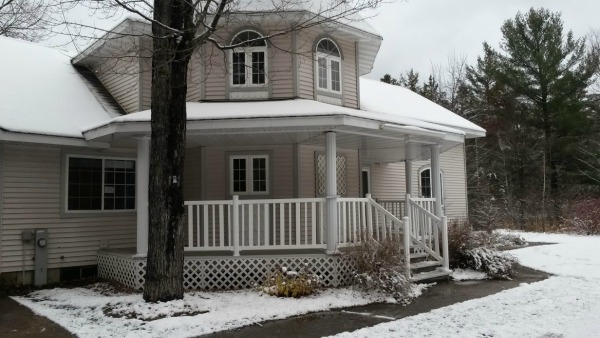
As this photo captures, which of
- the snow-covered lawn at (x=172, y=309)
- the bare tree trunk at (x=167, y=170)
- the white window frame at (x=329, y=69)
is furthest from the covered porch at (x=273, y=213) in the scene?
the white window frame at (x=329, y=69)

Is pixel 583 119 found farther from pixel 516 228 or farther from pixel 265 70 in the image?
pixel 265 70

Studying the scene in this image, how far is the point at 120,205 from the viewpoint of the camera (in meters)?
11.2

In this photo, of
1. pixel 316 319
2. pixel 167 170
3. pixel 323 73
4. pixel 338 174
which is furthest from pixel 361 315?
pixel 323 73

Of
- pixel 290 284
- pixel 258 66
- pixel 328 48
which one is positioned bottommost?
pixel 290 284

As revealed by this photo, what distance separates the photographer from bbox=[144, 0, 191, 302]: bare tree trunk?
23.7 ft

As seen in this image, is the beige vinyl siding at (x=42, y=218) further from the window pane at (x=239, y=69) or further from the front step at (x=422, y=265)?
the front step at (x=422, y=265)

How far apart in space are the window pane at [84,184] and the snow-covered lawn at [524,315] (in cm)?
705

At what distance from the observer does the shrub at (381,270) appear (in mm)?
8023

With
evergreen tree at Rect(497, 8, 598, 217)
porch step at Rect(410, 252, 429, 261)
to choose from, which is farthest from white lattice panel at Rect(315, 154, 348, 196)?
evergreen tree at Rect(497, 8, 598, 217)

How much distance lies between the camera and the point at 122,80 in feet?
40.4

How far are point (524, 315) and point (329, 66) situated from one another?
7.02 m

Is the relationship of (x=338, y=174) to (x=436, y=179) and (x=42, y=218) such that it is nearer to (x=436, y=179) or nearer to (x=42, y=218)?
(x=436, y=179)

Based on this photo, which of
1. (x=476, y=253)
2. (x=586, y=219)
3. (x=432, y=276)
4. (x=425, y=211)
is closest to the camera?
(x=432, y=276)

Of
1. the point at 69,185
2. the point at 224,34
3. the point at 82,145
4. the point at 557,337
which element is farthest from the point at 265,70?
the point at 557,337
